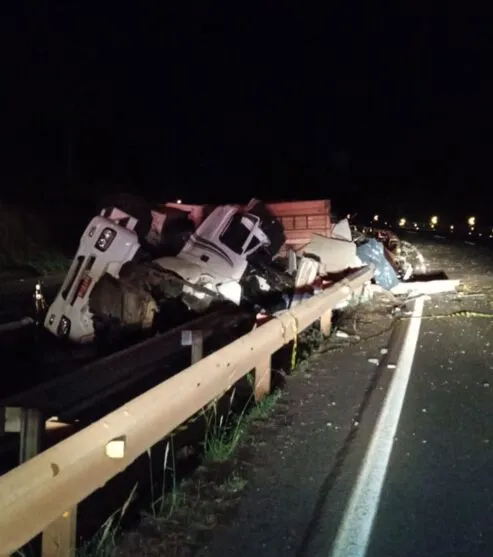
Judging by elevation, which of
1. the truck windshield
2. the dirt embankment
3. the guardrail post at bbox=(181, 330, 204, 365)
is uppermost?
the truck windshield

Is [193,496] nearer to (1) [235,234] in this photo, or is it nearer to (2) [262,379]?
(2) [262,379]

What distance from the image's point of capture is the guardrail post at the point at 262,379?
7052 mm

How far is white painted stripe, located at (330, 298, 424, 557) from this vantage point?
4109 mm

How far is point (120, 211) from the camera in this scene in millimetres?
12188

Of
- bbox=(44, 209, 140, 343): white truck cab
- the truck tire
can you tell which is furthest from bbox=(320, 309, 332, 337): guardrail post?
the truck tire

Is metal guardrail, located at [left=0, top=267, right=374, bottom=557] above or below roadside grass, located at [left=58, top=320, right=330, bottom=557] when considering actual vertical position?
above

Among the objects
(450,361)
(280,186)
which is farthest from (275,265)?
(280,186)

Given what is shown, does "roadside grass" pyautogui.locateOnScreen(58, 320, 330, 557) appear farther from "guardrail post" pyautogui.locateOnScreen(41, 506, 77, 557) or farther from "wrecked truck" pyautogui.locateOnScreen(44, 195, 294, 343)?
"wrecked truck" pyautogui.locateOnScreen(44, 195, 294, 343)

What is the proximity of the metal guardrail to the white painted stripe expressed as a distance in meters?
1.18

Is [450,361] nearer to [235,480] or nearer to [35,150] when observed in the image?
[235,480]

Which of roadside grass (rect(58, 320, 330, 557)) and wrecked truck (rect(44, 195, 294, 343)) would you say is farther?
wrecked truck (rect(44, 195, 294, 343))

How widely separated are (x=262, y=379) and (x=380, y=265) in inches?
383

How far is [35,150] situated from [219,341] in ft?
99.8

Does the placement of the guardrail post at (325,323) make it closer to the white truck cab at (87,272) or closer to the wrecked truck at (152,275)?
the wrecked truck at (152,275)
